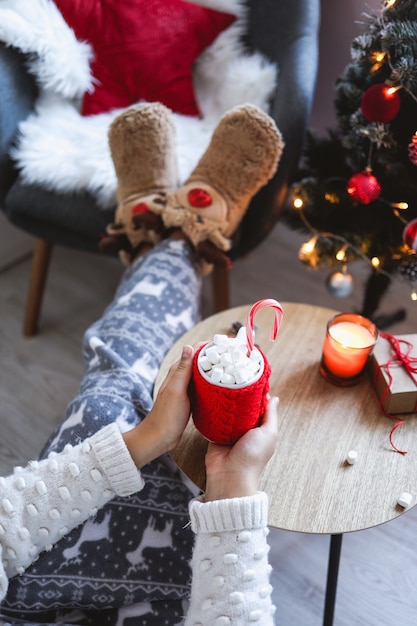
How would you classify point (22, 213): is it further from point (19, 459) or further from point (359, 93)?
point (359, 93)

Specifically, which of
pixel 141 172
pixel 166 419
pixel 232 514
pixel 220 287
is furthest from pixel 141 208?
pixel 232 514

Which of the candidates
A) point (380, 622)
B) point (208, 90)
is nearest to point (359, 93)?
point (208, 90)

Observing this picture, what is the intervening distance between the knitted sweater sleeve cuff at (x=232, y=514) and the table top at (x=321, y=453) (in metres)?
0.06

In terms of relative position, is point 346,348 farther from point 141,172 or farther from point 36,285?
point 36,285

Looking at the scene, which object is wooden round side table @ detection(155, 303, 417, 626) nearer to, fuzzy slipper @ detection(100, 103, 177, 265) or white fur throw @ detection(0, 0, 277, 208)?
fuzzy slipper @ detection(100, 103, 177, 265)

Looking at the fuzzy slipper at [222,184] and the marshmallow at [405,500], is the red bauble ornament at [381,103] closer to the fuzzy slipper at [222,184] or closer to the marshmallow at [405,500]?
the fuzzy slipper at [222,184]

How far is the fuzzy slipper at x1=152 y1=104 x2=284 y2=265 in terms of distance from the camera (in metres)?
1.03

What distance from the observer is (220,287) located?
1.31 m

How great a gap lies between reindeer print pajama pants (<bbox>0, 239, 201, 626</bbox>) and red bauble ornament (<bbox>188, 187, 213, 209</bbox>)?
276mm

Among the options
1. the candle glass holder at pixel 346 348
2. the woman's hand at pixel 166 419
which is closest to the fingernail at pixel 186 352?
the woman's hand at pixel 166 419

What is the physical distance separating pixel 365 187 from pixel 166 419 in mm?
570

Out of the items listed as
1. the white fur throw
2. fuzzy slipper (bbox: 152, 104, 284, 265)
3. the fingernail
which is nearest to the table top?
the fingernail

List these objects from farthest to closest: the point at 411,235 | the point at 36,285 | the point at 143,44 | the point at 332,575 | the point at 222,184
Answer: the point at 36,285 < the point at 143,44 < the point at 222,184 < the point at 411,235 < the point at 332,575

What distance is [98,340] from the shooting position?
876mm
